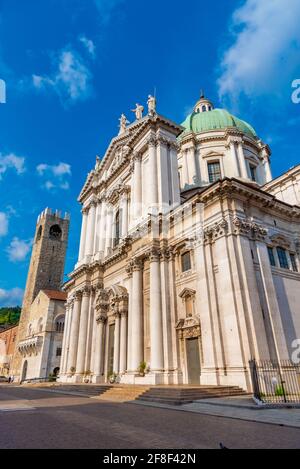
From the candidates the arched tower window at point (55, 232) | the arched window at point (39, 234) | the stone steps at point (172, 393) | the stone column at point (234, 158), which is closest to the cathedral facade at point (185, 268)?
the stone column at point (234, 158)

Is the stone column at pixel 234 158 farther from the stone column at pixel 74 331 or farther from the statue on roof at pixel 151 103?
the stone column at pixel 74 331

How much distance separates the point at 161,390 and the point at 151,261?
28.8ft

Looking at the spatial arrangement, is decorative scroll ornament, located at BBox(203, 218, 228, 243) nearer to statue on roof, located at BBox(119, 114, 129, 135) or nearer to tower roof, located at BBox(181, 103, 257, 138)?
tower roof, located at BBox(181, 103, 257, 138)

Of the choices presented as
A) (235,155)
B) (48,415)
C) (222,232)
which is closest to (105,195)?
(235,155)

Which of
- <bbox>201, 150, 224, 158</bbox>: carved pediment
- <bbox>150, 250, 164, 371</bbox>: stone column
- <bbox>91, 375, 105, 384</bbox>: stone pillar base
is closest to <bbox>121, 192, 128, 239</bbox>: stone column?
<bbox>150, 250, 164, 371</bbox>: stone column

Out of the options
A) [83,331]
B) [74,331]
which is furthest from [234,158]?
[74,331]

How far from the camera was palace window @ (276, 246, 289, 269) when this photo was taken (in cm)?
1962

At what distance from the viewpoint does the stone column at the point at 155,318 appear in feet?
61.0

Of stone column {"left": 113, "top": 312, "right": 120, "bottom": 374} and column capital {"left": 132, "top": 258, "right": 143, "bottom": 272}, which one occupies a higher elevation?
column capital {"left": 132, "top": 258, "right": 143, "bottom": 272}

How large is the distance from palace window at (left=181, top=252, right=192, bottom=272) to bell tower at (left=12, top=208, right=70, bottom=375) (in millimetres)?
44896

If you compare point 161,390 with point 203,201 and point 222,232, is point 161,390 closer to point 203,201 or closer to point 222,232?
point 222,232

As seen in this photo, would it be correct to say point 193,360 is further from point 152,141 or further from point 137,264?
point 152,141

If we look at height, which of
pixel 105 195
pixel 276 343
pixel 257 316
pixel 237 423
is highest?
pixel 105 195

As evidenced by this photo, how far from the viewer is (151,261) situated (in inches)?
832
